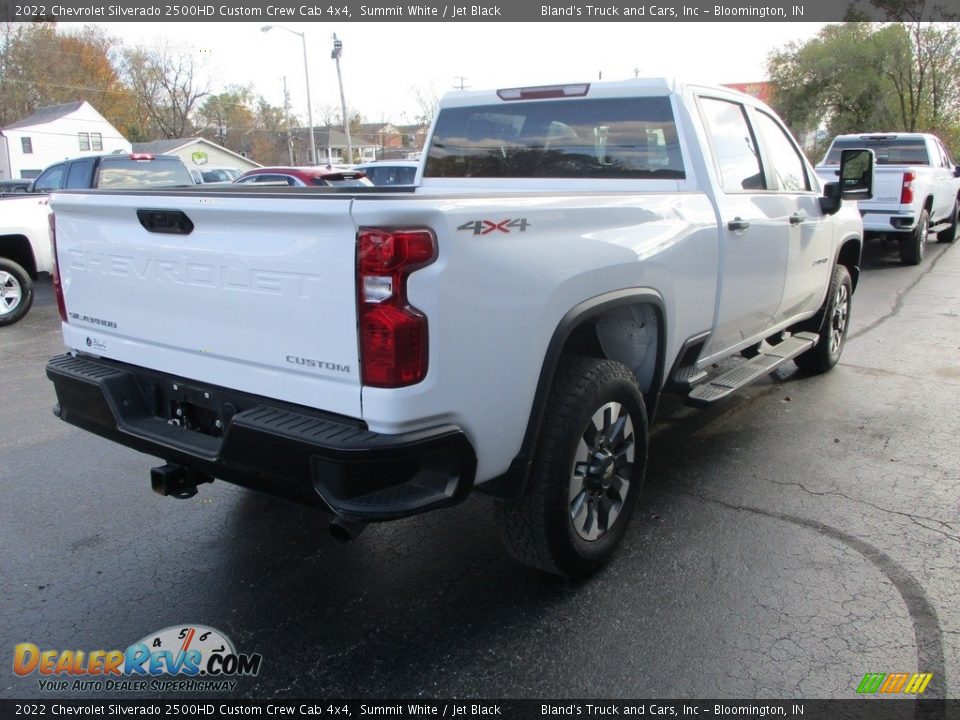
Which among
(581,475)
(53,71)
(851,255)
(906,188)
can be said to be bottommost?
(581,475)

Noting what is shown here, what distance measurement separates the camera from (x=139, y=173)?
1080cm

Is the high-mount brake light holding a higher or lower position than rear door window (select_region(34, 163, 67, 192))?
higher

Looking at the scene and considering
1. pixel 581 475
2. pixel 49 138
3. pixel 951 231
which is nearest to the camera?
pixel 581 475

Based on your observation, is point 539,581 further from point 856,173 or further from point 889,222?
point 889,222

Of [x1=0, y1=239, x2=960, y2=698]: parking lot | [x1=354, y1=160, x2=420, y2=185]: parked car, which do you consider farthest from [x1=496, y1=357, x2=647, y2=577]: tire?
[x1=354, y1=160, x2=420, y2=185]: parked car

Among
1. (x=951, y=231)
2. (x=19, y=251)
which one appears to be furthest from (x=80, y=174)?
(x=951, y=231)

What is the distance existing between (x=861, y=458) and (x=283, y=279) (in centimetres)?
369

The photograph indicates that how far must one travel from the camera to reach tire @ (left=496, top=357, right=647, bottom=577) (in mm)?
2875

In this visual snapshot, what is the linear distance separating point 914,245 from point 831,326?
7218mm

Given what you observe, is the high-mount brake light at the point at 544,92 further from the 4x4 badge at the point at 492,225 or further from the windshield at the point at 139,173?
the windshield at the point at 139,173

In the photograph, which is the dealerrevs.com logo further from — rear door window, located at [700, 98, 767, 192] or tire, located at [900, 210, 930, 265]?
tire, located at [900, 210, 930, 265]

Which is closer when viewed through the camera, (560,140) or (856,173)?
(560,140)

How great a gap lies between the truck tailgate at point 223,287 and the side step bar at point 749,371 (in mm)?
2186

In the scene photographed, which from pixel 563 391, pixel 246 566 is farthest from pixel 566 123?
pixel 246 566
